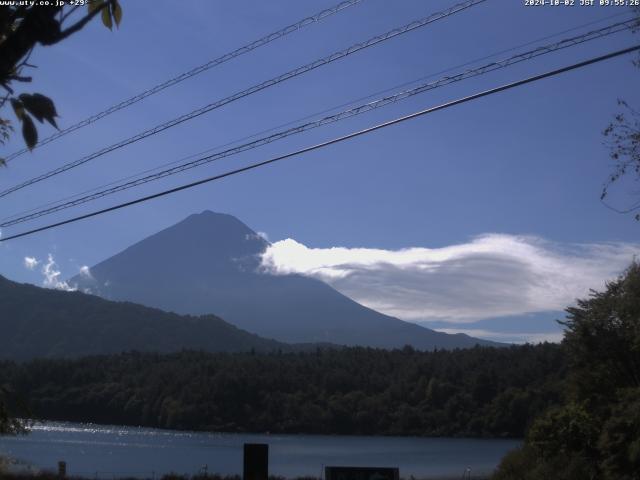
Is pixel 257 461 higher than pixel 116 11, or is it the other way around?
pixel 116 11

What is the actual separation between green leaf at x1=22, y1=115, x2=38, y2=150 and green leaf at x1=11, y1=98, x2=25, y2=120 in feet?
0.10

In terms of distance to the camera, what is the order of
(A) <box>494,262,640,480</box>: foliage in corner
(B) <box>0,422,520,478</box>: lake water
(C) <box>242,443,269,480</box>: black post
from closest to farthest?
(C) <box>242,443,269,480</box>: black post < (A) <box>494,262,640,480</box>: foliage in corner < (B) <box>0,422,520,478</box>: lake water

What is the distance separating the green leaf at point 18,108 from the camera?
3.46m

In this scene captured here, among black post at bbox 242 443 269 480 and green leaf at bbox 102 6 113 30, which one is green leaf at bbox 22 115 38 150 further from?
black post at bbox 242 443 269 480

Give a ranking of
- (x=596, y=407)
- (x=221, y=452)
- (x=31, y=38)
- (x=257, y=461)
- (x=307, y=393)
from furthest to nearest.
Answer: (x=307, y=393) < (x=221, y=452) < (x=596, y=407) < (x=257, y=461) < (x=31, y=38)

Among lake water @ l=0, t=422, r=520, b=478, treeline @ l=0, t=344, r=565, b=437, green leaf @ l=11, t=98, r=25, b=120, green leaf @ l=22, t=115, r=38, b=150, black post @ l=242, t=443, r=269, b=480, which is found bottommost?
lake water @ l=0, t=422, r=520, b=478

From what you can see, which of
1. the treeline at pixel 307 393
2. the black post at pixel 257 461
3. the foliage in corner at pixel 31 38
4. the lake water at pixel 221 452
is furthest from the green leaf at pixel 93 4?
the treeline at pixel 307 393

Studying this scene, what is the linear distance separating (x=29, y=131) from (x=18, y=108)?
129 mm

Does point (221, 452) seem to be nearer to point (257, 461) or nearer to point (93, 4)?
point (257, 461)

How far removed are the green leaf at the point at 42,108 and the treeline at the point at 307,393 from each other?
9617 centimetres

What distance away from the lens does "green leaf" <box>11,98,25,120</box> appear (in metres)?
3.46

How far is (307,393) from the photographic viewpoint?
116 metres

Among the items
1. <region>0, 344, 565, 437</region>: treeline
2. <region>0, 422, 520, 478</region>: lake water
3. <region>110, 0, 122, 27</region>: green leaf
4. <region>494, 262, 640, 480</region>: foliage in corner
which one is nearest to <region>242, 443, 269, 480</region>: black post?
<region>110, 0, 122, 27</region>: green leaf

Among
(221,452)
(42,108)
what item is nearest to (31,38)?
(42,108)
